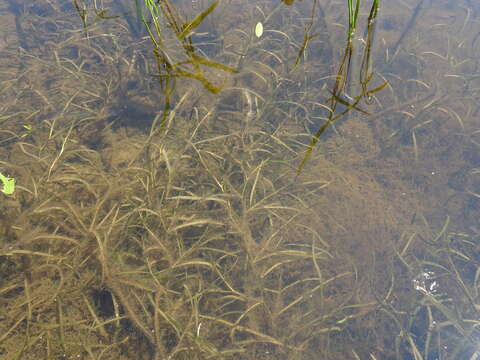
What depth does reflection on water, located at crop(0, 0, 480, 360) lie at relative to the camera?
7.34ft

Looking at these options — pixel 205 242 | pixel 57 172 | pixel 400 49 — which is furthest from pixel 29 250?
pixel 400 49

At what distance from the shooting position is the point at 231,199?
2.84m

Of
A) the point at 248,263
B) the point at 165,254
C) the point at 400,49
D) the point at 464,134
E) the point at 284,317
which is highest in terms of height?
the point at 400,49

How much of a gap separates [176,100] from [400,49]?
10.3 ft

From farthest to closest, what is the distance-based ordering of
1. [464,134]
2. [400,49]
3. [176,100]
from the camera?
[400,49] < [464,134] < [176,100]

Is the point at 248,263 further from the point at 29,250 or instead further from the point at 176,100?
the point at 176,100

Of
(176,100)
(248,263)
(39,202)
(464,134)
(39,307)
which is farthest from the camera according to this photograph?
(464,134)

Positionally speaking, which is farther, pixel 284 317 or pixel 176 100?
pixel 176 100

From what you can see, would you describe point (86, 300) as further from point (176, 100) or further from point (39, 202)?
point (176, 100)

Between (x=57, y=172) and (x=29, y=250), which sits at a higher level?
(x=57, y=172)

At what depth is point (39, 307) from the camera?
2135 mm

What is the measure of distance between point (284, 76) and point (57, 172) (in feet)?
8.38

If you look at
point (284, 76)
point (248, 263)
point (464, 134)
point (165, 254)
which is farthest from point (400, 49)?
point (165, 254)

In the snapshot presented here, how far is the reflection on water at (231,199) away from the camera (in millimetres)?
2236
